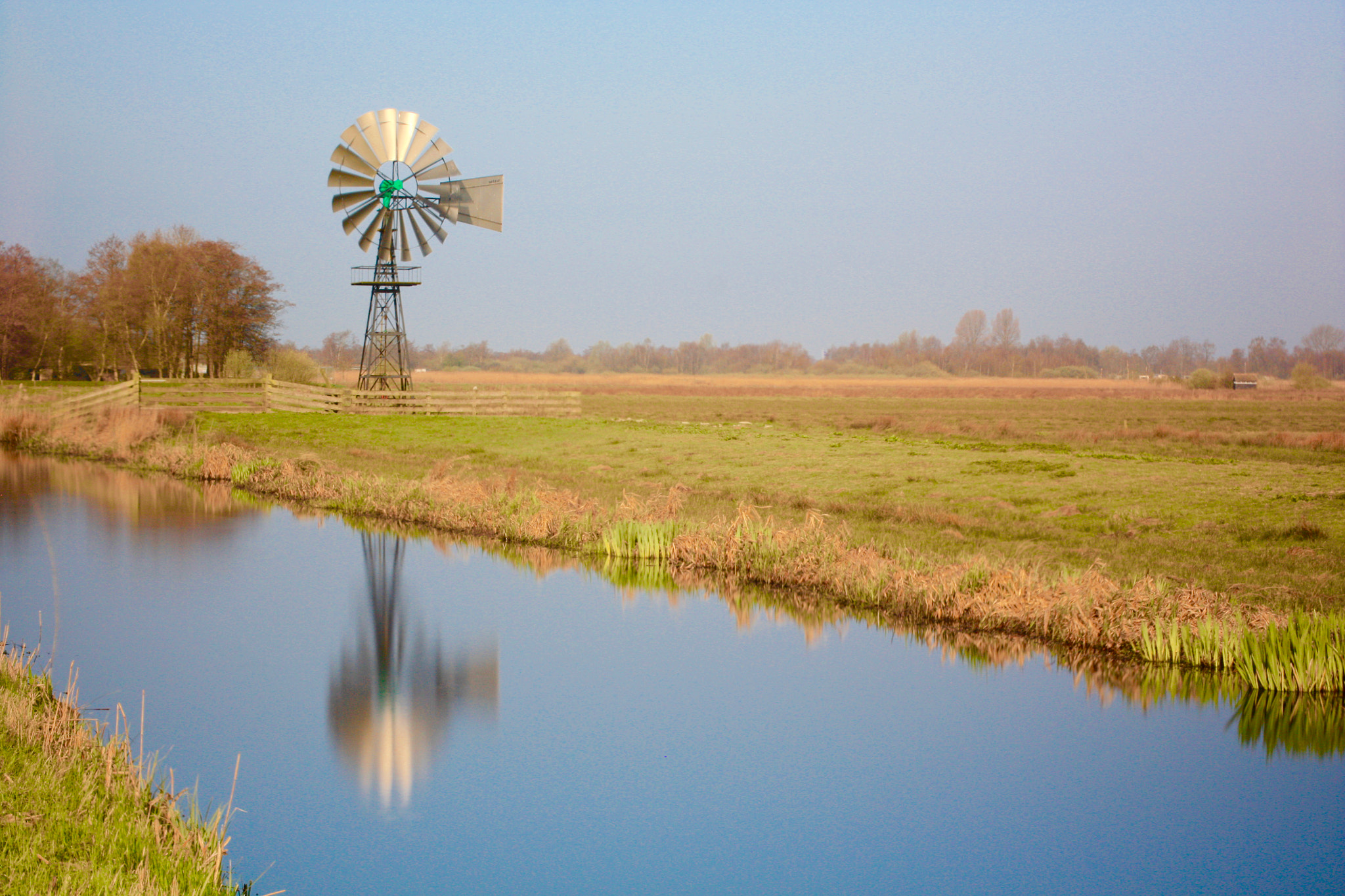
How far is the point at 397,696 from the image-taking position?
9.65 m

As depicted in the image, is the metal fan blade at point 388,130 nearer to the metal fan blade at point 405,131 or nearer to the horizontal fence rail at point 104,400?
the metal fan blade at point 405,131

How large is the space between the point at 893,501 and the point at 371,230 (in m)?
31.0

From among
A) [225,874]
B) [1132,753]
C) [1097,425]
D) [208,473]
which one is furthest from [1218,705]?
[1097,425]

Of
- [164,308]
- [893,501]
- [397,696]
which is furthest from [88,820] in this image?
[164,308]

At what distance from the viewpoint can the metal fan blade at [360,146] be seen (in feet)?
134

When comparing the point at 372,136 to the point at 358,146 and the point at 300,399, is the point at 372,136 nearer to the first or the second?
the point at 358,146

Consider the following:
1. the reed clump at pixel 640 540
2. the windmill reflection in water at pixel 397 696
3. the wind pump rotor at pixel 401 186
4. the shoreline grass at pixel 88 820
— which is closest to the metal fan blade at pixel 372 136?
the wind pump rotor at pixel 401 186

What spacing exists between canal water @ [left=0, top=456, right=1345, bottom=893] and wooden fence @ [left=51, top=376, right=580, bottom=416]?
83.4 ft

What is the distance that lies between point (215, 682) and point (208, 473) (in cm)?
1724

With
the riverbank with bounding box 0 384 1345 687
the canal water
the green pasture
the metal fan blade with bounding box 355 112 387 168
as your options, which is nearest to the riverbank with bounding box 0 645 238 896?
the canal water

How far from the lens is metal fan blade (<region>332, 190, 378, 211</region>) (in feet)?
138

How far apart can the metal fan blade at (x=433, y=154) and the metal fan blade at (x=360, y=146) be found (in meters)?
1.80

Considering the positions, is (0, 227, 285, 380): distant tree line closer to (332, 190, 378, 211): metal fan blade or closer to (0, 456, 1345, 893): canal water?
(332, 190, 378, 211): metal fan blade

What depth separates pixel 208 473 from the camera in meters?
25.3
